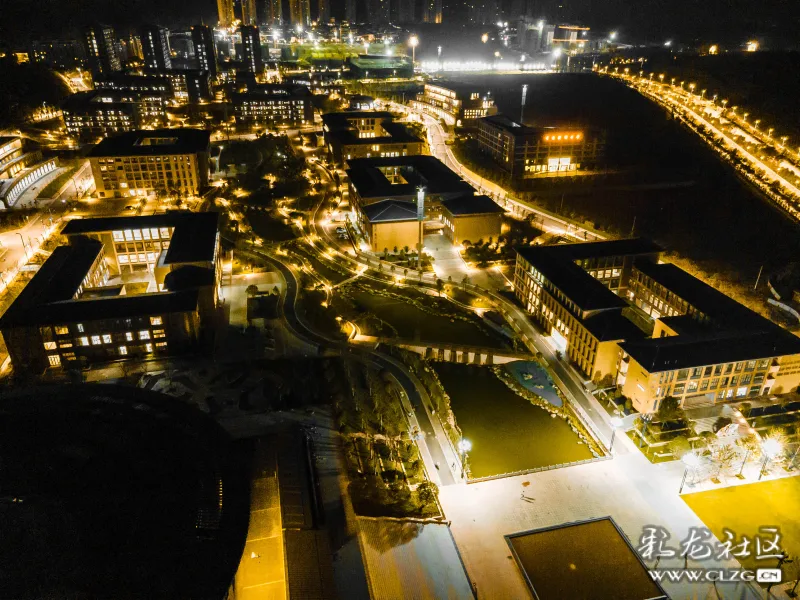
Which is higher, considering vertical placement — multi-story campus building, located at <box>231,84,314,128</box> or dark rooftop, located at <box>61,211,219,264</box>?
multi-story campus building, located at <box>231,84,314,128</box>

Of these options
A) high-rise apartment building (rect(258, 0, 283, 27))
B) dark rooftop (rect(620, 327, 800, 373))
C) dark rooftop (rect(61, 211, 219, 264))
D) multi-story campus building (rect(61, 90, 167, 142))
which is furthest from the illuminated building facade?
high-rise apartment building (rect(258, 0, 283, 27))

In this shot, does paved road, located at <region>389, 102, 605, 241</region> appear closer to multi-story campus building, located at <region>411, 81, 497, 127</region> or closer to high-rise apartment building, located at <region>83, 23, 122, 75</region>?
multi-story campus building, located at <region>411, 81, 497, 127</region>

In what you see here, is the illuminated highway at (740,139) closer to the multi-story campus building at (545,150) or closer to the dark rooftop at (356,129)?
the multi-story campus building at (545,150)

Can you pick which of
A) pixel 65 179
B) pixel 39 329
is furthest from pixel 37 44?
pixel 39 329

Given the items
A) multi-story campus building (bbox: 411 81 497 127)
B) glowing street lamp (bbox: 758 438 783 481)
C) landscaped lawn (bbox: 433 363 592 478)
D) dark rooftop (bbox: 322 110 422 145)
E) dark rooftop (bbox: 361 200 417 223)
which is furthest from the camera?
multi-story campus building (bbox: 411 81 497 127)

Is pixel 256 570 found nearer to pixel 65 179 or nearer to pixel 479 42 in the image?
pixel 65 179
